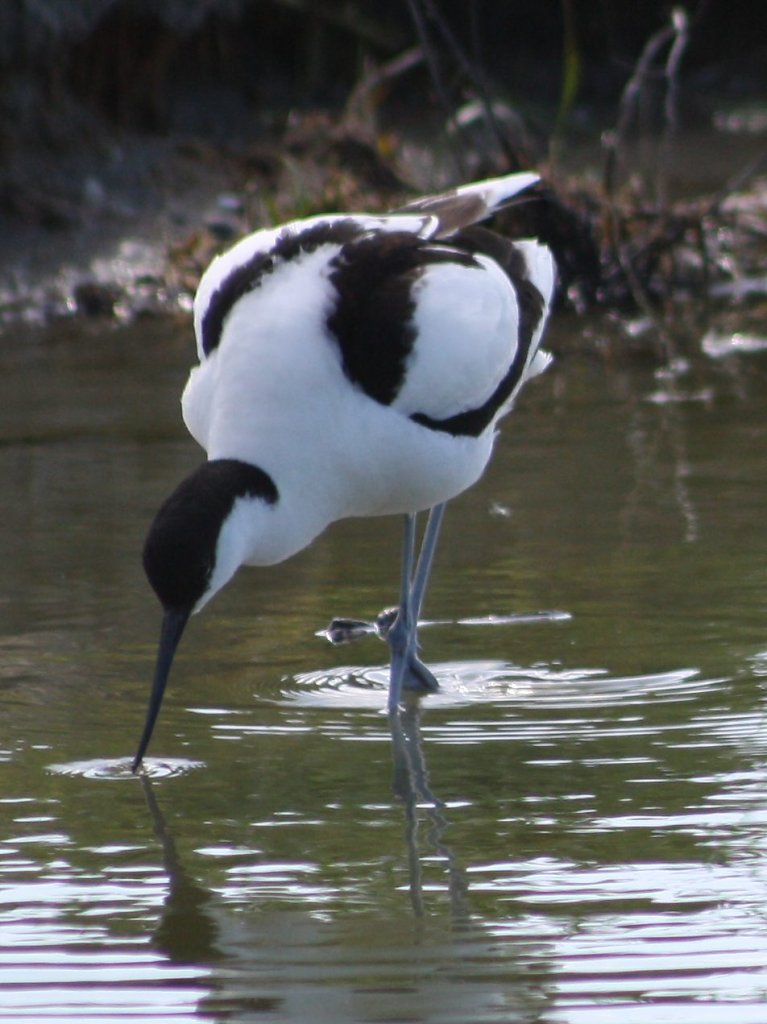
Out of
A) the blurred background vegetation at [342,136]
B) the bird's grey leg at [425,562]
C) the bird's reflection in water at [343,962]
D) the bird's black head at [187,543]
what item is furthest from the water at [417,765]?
the blurred background vegetation at [342,136]

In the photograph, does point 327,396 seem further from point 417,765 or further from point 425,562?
point 425,562

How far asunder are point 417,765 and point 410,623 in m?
0.79

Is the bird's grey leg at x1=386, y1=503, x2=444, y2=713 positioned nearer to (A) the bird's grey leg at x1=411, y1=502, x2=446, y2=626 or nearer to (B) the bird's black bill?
(A) the bird's grey leg at x1=411, y1=502, x2=446, y2=626

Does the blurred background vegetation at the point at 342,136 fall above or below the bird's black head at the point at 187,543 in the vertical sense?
below

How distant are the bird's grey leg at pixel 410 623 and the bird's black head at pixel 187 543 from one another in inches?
24.6

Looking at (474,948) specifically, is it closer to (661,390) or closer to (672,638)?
(672,638)

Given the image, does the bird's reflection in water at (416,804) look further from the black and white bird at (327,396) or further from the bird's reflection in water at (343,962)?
the black and white bird at (327,396)

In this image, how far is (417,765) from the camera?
4098 millimetres

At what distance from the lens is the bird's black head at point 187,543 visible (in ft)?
12.7

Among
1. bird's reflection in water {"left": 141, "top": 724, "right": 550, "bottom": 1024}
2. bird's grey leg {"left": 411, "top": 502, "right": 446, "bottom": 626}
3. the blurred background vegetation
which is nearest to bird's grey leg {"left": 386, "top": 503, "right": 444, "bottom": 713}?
bird's grey leg {"left": 411, "top": 502, "right": 446, "bottom": 626}

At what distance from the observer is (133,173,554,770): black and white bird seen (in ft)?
13.3

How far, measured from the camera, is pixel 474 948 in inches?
125

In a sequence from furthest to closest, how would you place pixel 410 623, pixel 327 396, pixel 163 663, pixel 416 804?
pixel 410 623 → pixel 327 396 → pixel 163 663 → pixel 416 804

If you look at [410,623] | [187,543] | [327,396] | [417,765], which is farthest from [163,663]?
[410,623]
